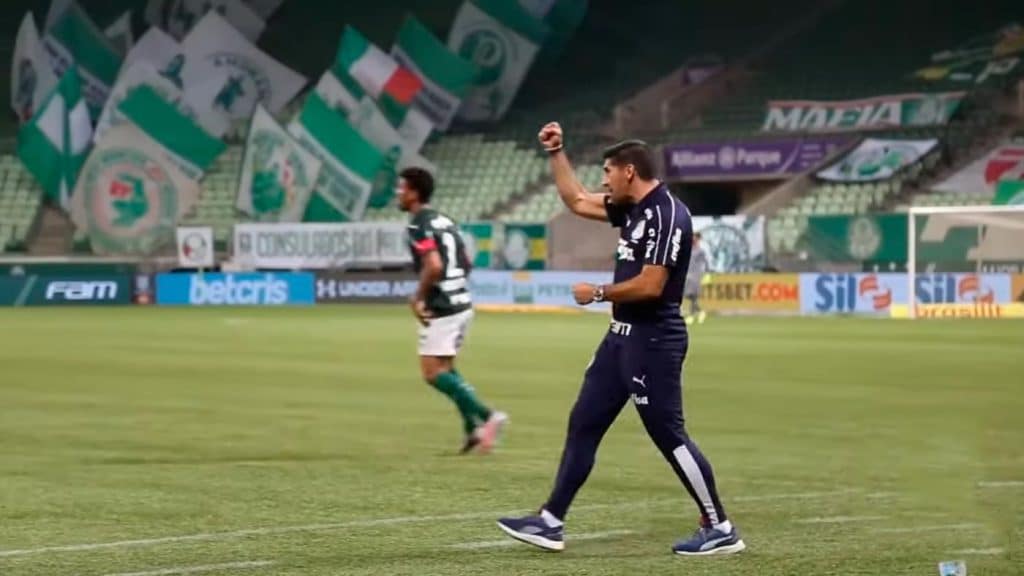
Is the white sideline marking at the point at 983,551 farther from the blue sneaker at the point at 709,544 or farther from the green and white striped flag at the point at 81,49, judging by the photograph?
the green and white striped flag at the point at 81,49

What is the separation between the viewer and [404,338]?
97.6 feet

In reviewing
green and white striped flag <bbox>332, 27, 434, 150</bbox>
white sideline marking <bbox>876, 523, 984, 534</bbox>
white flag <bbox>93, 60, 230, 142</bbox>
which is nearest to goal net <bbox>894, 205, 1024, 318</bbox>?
green and white striped flag <bbox>332, 27, 434, 150</bbox>

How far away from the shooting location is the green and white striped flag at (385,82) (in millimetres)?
54344

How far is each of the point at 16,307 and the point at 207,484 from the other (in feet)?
120

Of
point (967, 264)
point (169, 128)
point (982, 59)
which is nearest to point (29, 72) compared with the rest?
point (169, 128)

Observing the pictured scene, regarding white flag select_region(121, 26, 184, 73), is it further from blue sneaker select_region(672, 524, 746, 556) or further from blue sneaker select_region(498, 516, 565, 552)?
blue sneaker select_region(672, 524, 746, 556)

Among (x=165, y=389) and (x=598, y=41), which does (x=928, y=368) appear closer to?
(x=165, y=389)

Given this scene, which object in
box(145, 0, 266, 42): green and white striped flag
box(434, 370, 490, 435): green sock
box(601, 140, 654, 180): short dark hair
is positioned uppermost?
box(145, 0, 266, 42): green and white striped flag

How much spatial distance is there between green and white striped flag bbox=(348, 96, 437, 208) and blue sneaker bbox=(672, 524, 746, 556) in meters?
45.1

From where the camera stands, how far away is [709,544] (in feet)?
28.1

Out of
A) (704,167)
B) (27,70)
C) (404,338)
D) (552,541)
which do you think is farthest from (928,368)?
(27,70)

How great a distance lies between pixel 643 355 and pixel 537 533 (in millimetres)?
1004

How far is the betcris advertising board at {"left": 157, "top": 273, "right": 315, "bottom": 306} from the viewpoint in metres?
47.9

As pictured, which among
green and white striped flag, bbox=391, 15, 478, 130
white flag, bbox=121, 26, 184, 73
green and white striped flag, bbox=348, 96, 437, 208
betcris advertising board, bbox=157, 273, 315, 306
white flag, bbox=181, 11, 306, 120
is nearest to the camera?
betcris advertising board, bbox=157, 273, 315, 306
